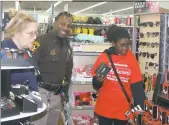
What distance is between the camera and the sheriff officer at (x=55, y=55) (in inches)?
148

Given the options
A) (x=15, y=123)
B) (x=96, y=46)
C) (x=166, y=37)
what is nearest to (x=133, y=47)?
(x=166, y=37)

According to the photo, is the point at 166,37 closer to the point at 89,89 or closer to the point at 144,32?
the point at 144,32

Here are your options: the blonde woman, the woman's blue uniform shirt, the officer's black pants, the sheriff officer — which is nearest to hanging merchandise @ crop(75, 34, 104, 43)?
the sheriff officer

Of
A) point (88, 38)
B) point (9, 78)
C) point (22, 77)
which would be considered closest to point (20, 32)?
point (9, 78)

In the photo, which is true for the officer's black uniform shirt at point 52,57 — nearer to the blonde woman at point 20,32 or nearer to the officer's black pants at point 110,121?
the officer's black pants at point 110,121

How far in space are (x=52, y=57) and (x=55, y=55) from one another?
0.05 m

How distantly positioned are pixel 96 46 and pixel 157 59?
1.55m

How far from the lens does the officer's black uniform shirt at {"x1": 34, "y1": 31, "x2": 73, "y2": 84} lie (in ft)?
12.3

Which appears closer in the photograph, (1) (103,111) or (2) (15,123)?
(2) (15,123)

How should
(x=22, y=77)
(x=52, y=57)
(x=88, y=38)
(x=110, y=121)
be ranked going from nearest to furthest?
(x=22, y=77) → (x=110, y=121) → (x=52, y=57) → (x=88, y=38)

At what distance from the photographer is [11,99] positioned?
2.41m

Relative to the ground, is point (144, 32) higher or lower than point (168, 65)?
higher

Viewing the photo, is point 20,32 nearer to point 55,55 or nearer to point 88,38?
point 55,55

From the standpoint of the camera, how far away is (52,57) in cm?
377
